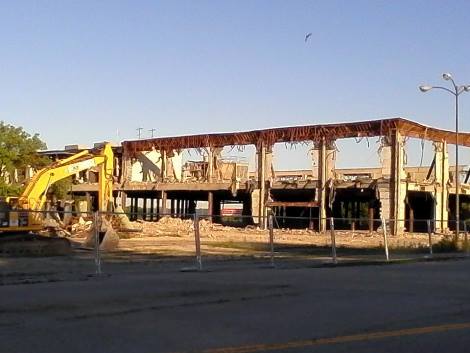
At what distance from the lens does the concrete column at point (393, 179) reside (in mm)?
A: 63750

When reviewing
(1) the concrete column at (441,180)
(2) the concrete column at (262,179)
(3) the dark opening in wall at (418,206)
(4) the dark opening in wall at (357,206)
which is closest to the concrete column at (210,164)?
(2) the concrete column at (262,179)

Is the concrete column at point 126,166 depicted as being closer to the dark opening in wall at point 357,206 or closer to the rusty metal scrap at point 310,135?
the rusty metal scrap at point 310,135

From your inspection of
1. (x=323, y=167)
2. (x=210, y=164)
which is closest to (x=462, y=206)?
(x=323, y=167)

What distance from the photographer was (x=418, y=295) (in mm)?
16266

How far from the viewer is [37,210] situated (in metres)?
29.5

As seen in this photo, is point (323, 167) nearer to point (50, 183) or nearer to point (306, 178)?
point (306, 178)

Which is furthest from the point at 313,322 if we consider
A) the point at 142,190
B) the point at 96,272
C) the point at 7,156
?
the point at 142,190

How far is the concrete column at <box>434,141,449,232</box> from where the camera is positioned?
6906 cm

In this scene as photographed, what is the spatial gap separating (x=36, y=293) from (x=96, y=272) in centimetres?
500

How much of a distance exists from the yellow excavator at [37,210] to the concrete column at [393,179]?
30.2 m

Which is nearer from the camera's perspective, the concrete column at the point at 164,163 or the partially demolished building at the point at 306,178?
the partially demolished building at the point at 306,178

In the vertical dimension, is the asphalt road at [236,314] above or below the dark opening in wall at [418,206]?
below

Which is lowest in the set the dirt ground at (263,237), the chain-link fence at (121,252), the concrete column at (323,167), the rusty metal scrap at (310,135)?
the dirt ground at (263,237)

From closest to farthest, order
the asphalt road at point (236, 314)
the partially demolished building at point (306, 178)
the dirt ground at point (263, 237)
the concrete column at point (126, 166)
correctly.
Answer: the asphalt road at point (236, 314) < the dirt ground at point (263, 237) < the partially demolished building at point (306, 178) < the concrete column at point (126, 166)
